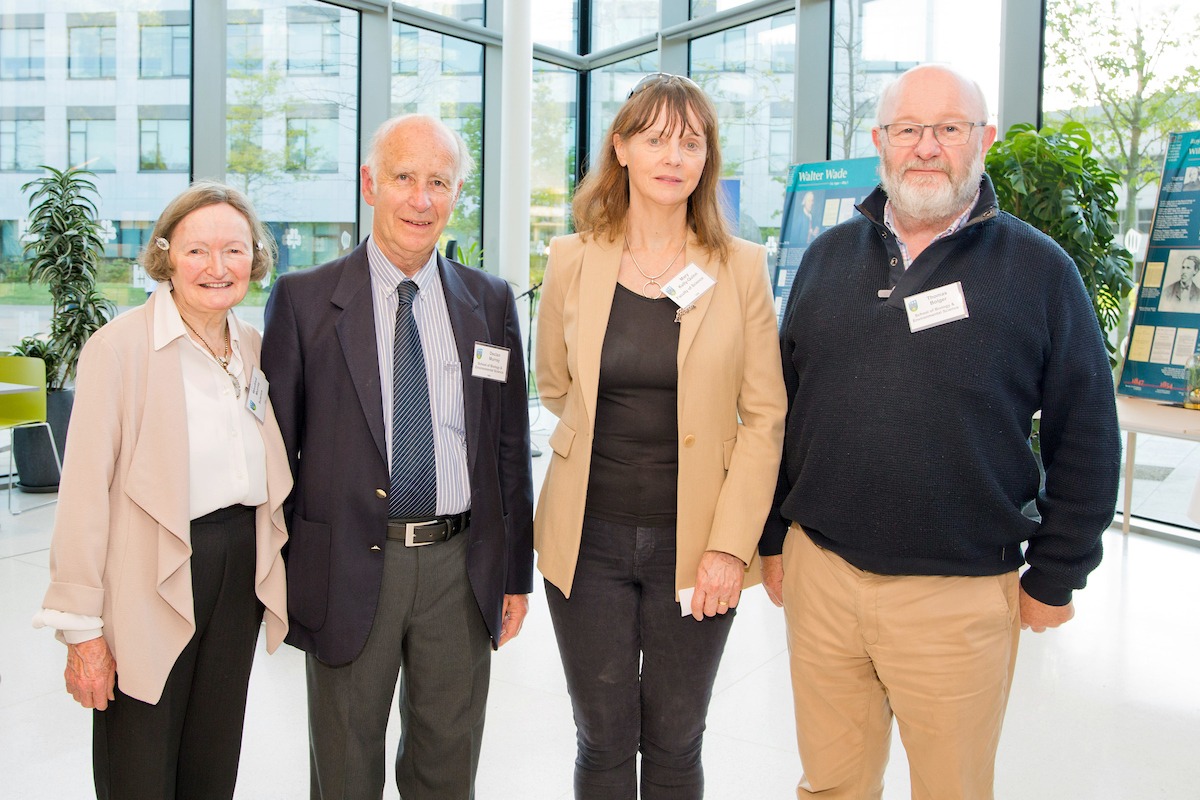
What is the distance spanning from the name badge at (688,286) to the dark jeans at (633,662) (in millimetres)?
487

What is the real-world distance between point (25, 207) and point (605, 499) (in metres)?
6.35

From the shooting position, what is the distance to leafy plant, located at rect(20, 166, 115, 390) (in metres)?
6.14

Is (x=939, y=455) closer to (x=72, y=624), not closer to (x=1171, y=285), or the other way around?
(x=72, y=624)

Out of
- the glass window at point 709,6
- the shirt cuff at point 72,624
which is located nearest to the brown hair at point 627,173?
the shirt cuff at point 72,624

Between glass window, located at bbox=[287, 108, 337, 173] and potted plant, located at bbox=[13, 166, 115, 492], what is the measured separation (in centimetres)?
202

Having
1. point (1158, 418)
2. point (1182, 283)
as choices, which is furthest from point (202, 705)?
point (1182, 283)

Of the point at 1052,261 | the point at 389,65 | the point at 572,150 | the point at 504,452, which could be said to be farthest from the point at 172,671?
the point at 572,150

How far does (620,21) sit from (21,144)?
244 inches

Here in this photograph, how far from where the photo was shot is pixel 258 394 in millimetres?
1901

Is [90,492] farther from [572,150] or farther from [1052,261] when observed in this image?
[572,150]

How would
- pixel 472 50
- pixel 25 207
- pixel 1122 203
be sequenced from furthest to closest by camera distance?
pixel 472 50
pixel 25 207
pixel 1122 203

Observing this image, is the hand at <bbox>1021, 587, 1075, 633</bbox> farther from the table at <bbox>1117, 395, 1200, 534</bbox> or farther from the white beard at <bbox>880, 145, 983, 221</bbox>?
the table at <bbox>1117, 395, 1200, 534</bbox>

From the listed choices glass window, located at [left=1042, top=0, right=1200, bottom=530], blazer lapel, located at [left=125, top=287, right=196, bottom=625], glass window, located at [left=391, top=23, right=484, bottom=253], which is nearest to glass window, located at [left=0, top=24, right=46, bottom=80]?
glass window, located at [left=391, top=23, right=484, bottom=253]

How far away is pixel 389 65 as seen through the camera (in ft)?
28.1
